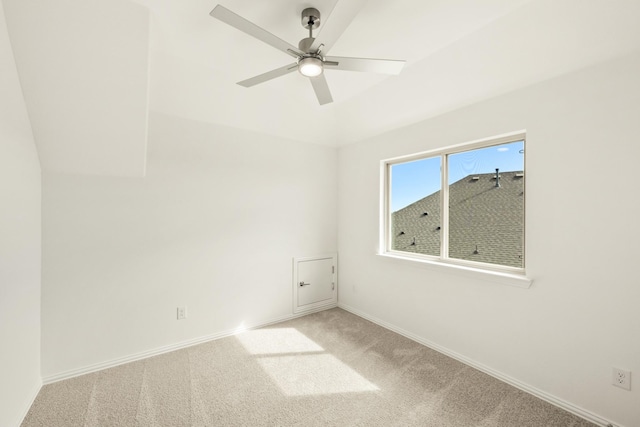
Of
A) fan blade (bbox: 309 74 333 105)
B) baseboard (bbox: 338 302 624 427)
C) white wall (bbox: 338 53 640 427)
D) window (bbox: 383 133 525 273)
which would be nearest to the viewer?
white wall (bbox: 338 53 640 427)

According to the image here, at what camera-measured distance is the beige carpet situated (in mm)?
1745

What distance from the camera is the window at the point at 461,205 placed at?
227cm

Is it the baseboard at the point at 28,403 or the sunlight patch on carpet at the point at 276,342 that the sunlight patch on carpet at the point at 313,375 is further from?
the baseboard at the point at 28,403

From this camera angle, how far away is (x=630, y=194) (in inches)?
63.5

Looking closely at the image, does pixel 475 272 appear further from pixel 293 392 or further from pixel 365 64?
pixel 365 64

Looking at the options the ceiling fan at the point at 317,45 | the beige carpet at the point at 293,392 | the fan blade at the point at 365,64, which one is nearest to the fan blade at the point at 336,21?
the ceiling fan at the point at 317,45

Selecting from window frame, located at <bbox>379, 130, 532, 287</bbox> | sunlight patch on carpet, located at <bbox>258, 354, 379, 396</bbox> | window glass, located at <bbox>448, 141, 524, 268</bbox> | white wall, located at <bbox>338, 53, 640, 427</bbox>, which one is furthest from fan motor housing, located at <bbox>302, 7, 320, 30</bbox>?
sunlight patch on carpet, located at <bbox>258, 354, 379, 396</bbox>

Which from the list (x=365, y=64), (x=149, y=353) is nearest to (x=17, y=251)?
(x=149, y=353)

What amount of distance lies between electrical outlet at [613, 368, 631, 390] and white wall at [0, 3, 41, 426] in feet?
11.8

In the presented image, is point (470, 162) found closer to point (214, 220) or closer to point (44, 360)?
point (214, 220)

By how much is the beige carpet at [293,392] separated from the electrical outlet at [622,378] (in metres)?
0.34

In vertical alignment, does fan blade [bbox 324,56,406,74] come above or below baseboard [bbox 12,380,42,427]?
above

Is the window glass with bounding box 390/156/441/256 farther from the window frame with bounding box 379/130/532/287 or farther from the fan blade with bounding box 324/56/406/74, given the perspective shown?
the fan blade with bounding box 324/56/406/74

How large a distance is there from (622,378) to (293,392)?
209 centimetres
